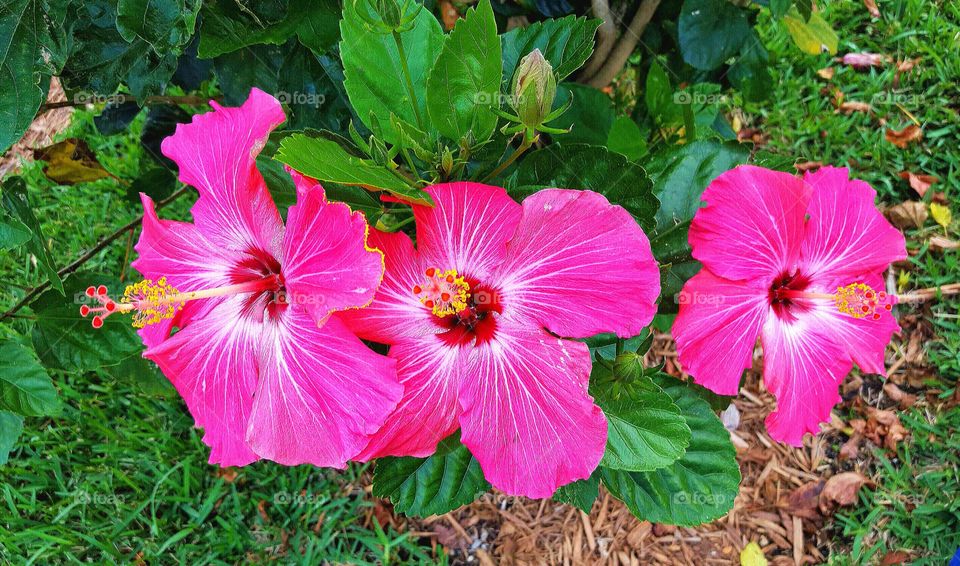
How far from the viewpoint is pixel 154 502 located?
2.75 meters

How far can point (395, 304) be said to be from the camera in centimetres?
118

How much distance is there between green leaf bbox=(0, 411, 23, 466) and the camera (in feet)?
5.86

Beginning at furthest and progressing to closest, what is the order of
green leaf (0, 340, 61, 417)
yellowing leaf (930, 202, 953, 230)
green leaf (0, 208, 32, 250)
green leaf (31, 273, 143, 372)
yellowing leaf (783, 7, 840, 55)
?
yellowing leaf (930, 202, 953, 230)
yellowing leaf (783, 7, 840, 55)
green leaf (31, 273, 143, 372)
green leaf (0, 340, 61, 417)
green leaf (0, 208, 32, 250)

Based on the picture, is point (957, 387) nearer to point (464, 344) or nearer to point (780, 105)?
point (780, 105)

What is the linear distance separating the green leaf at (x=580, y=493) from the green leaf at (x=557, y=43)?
85 cm

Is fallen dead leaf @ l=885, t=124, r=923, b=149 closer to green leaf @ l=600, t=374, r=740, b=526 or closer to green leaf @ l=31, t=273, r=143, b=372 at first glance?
green leaf @ l=600, t=374, r=740, b=526

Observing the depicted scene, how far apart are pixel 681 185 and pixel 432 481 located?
85cm

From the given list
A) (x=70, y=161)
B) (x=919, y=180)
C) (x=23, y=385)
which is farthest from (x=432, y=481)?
(x=919, y=180)

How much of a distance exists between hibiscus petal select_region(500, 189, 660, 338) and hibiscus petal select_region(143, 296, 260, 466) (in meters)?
0.49

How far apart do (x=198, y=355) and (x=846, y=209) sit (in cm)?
129

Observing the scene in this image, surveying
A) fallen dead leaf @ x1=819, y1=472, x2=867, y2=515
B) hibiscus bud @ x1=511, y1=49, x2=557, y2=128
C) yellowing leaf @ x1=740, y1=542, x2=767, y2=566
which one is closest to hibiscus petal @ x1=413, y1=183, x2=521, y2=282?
hibiscus bud @ x1=511, y1=49, x2=557, y2=128

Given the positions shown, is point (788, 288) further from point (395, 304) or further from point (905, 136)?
point (905, 136)

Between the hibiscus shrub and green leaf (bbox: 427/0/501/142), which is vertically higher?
green leaf (bbox: 427/0/501/142)

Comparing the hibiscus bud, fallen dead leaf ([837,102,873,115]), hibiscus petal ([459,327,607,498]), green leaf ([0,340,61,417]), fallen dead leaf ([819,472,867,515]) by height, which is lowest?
fallen dead leaf ([819,472,867,515])
